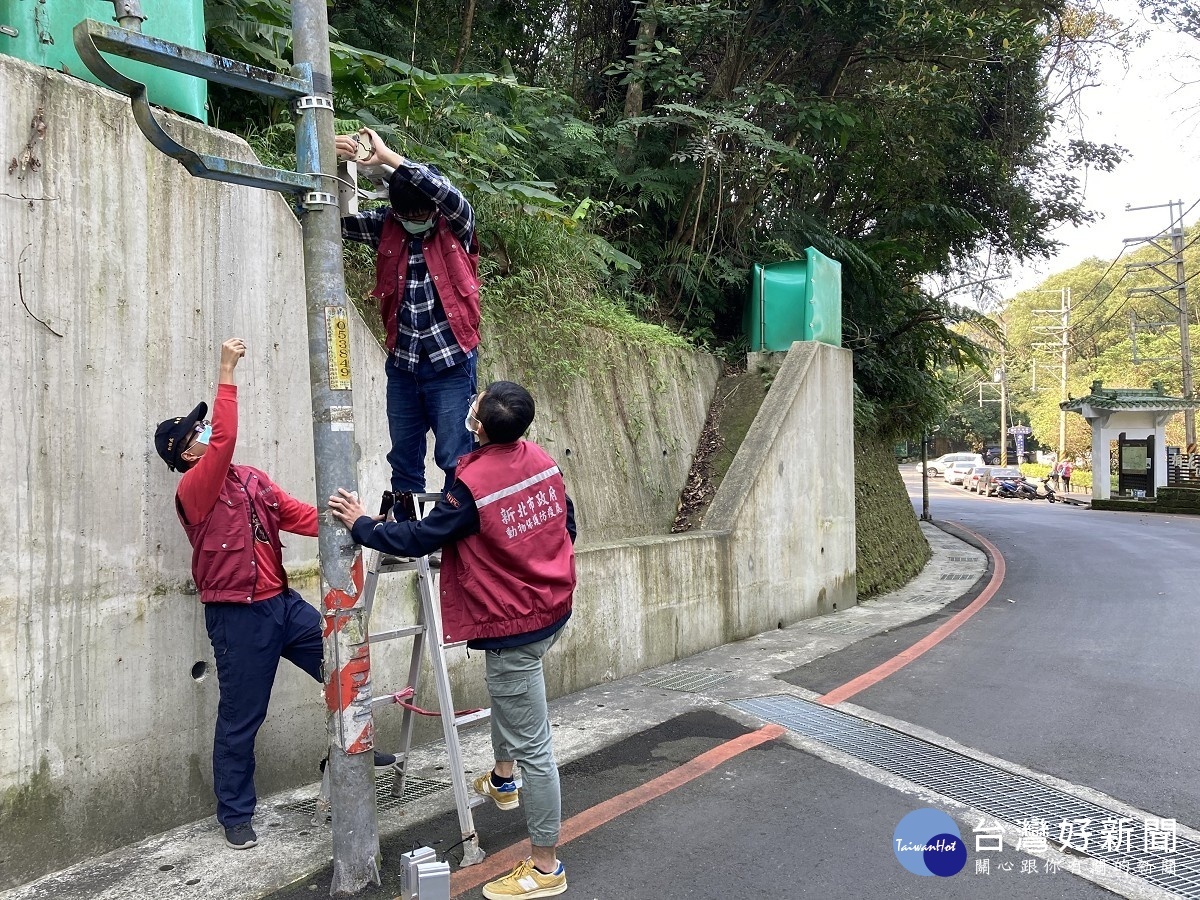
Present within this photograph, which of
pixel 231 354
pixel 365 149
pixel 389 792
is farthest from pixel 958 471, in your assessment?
pixel 231 354

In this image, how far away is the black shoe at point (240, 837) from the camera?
11.5 feet

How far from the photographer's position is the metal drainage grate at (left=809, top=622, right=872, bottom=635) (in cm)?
782

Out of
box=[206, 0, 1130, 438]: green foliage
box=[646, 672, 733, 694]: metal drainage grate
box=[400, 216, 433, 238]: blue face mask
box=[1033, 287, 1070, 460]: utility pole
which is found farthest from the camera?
box=[1033, 287, 1070, 460]: utility pole

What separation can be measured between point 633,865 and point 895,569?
9.03 m

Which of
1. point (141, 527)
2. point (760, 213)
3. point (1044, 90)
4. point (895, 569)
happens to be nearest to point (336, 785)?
point (141, 527)

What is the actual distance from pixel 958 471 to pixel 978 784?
45.4 meters

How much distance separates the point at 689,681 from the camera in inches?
237

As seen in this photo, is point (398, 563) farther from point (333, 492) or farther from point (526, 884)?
point (526, 884)

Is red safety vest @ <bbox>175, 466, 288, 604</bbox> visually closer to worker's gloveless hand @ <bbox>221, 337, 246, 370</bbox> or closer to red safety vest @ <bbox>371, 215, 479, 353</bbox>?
worker's gloveless hand @ <bbox>221, 337, 246, 370</bbox>

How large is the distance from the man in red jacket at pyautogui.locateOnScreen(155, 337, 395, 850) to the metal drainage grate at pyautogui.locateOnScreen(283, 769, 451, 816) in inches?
15.1

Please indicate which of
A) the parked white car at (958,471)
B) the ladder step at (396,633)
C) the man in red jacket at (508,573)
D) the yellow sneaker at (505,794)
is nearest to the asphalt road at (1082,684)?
the yellow sneaker at (505,794)

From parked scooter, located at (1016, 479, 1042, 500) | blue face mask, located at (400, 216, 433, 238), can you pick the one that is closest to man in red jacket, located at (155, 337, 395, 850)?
blue face mask, located at (400, 216, 433, 238)

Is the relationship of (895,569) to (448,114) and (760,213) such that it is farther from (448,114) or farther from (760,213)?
(448,114)

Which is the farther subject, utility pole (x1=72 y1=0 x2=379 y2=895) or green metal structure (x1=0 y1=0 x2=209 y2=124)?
green metal structure (x1=0 y1=0 x2=209 y2=124)
